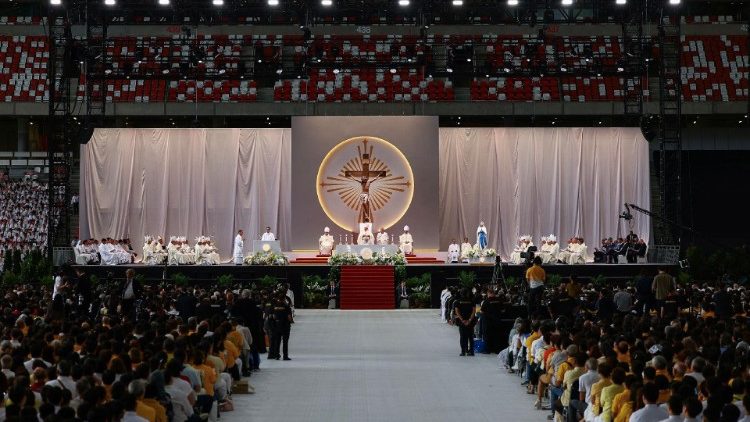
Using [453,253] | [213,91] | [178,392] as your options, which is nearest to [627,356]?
[178,392]

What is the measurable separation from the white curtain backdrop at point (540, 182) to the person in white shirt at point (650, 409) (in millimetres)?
33568

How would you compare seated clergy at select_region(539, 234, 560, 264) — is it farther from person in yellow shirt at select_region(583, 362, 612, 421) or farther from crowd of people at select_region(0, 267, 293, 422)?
person in yellow shirt at select_region(583, 362, 612, 421)

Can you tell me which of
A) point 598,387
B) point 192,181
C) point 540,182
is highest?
point 540,182

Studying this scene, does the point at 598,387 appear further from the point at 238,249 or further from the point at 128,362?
the point at 238,249

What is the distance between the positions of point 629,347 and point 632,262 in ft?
84.7

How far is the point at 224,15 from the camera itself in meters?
46.5

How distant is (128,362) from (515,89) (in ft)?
113

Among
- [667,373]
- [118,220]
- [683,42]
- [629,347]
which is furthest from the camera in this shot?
[683,42]

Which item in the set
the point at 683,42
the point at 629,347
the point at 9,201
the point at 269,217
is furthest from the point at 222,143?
the point at 629,347

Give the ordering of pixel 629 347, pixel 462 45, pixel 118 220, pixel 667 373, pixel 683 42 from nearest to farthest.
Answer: pixel 667 373 → pixel 629 347 → pixel 462 45 → pixel 118 220 → pixel 683 42

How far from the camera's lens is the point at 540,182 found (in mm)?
43156

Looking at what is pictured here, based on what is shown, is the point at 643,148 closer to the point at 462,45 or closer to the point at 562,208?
the point at 562,208

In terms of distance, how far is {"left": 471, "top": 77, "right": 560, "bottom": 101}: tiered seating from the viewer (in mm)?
43219

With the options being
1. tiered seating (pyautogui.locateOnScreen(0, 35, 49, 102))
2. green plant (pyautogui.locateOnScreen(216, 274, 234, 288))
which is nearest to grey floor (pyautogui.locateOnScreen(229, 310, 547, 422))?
green plant (pyautogui.locateOnScreen(216, 274, 234, 288))
